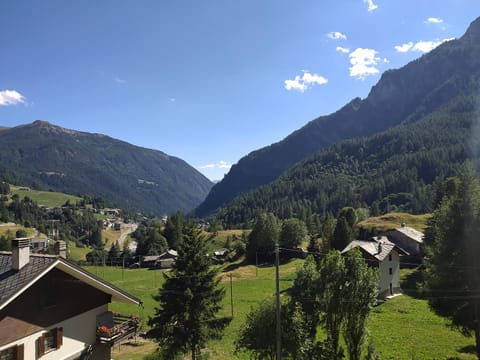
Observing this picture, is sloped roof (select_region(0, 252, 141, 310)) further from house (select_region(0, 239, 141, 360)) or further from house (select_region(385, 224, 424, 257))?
house (select_region(385, 224, 424, 257))

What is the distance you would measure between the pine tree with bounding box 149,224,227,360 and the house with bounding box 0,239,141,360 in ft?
26.1

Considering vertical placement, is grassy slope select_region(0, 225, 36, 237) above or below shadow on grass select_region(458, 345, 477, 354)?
below

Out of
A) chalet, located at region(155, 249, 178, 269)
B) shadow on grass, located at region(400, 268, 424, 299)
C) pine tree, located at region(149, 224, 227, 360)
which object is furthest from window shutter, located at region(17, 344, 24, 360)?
chalet, located at region(155, 249, 178, 269)

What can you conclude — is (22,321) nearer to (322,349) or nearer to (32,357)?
(32,357)

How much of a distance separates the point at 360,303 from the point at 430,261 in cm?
1048

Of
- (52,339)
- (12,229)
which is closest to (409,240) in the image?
(52,339)

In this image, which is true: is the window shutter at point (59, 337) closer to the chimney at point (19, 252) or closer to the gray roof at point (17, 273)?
the gray roof at point (17, 273)

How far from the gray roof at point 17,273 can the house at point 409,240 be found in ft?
251

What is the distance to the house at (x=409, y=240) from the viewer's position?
73375 mm

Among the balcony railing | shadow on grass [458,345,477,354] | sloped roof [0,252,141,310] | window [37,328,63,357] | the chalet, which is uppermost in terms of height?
sloped roof [0,252,141,310]

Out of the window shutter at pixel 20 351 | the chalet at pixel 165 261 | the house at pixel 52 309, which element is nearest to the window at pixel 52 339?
the house at pixel 52 309

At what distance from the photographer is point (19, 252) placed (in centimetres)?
1312

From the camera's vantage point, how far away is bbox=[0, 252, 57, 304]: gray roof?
38.7 feet

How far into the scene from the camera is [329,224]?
281 feet
